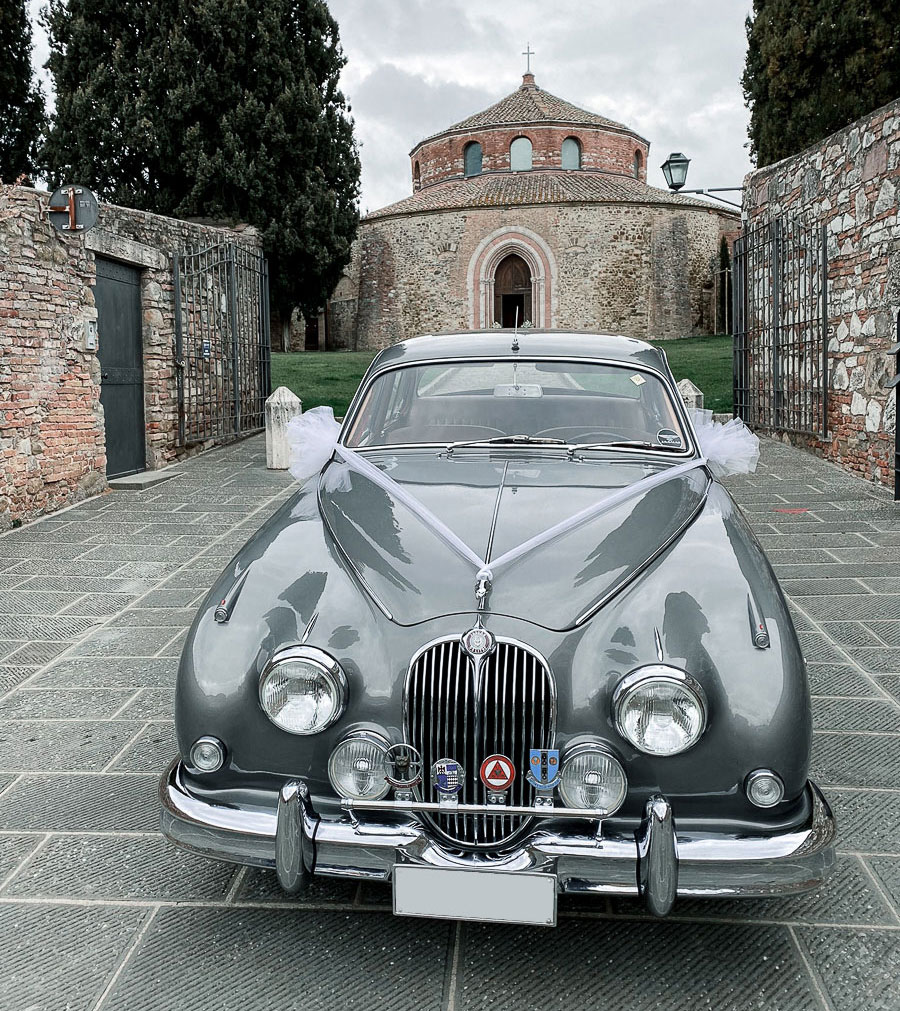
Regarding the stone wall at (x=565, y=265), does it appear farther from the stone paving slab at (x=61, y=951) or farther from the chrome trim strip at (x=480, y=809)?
the chrome trim strip at (x=480, y=809)

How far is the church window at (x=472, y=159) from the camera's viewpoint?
38188 mm

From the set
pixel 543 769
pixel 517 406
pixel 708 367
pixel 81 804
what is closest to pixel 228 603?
pixel 543 769

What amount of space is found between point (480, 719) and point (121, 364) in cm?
881

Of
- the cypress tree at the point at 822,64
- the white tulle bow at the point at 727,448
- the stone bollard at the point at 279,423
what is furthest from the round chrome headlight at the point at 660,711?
the cypress tree at the point at 822,64

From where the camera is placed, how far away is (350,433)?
3676 millimetres

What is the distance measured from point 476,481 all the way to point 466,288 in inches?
1262

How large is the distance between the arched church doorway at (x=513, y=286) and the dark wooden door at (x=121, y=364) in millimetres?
24989

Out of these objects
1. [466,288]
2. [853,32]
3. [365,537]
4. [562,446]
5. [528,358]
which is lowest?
[365,537]

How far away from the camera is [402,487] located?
119 inches

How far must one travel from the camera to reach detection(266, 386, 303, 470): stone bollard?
409 inches

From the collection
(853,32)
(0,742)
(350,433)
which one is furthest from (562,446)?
(853,32)

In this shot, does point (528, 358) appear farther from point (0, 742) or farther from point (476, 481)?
point (0, 742)

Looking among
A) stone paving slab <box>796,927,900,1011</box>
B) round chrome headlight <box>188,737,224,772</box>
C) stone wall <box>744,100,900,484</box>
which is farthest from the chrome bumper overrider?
stone wall <box>744,100,900,484</box>

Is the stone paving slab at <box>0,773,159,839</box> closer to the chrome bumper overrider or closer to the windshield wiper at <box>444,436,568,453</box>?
the chrome bumper overrider
